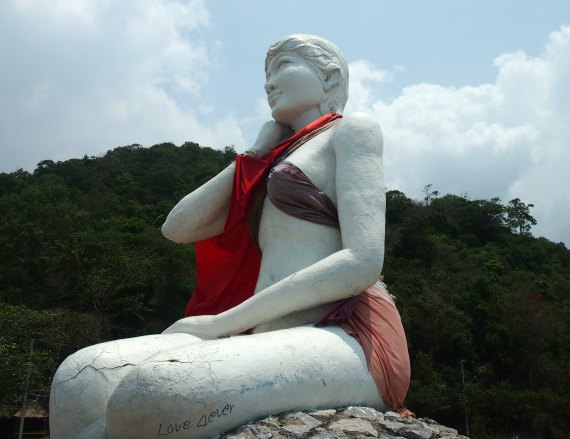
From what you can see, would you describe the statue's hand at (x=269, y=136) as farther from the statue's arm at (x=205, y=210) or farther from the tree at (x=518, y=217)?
the tree at (x=518, y=217)

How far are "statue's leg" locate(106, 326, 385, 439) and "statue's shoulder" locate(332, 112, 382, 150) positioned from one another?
5.21 ft

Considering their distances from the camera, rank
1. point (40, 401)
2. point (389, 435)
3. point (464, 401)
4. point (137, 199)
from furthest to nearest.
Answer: point (137, 199) → point (464, 401) → point (40, 401) → point (389, 435)

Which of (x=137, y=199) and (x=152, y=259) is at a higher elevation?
(x=137, y=199)

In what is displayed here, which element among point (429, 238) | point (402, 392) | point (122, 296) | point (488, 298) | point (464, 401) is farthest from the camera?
point (429, 238)

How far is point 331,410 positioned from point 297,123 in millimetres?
2623

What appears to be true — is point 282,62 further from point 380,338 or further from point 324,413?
point 324,413

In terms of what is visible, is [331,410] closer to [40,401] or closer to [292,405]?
[292,405]

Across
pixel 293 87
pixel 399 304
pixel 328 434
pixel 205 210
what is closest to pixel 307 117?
pixel 293 87

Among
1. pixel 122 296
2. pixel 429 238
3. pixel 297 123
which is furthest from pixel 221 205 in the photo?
pixel 429 238

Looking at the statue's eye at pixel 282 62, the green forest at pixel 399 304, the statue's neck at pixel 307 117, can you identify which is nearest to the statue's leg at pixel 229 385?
the statue's neck at pixel 307 117

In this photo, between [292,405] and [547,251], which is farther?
[547,251]

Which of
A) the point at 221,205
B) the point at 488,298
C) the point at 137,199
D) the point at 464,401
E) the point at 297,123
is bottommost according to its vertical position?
the point at 464,401

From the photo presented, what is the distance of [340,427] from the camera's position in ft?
12.3

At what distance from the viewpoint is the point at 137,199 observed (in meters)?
46.3
